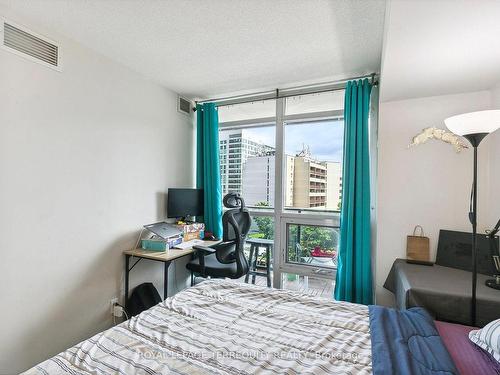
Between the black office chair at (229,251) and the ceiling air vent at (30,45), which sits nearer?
the ceiling air vent at (30,45)

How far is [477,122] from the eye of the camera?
4.64 ft

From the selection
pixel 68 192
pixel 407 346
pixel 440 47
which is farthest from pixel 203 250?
pixel 440 47

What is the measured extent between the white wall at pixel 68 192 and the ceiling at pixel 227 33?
28 cm

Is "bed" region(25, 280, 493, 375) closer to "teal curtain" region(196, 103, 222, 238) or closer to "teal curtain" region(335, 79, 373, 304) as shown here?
"teal curtain" region(335, 79, 373, 304)

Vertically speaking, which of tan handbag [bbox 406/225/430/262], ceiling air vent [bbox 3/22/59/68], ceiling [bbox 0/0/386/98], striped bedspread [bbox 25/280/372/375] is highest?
ceiling [bbox 0/0/386/98]

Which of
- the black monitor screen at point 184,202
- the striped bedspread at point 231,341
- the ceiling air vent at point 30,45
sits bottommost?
the striped bedspread at point 231,341

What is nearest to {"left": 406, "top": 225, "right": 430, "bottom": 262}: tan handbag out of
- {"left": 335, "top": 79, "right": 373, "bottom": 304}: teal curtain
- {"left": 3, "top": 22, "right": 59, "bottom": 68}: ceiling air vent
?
{"left": 335, "top": 79, "right": 373, "bottom": 304}: teal curtain

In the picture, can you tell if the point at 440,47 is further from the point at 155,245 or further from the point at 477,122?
the point at 155,245

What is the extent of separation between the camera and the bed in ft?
3.32

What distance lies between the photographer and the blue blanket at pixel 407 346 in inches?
38.6

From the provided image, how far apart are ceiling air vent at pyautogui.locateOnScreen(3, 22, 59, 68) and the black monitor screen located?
1.59 meters

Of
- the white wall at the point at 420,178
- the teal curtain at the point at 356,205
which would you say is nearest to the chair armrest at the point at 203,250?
the teal curtain at the point at 356,205

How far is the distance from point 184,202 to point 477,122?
273cm

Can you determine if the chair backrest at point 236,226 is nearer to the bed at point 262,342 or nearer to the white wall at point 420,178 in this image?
the bed at point 262,342
